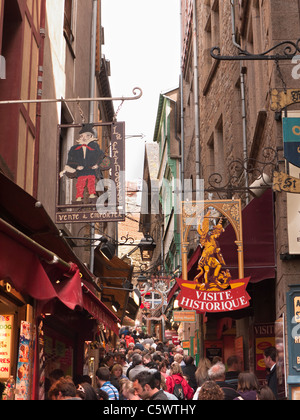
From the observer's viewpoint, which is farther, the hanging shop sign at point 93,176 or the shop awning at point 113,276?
the shop awning at point 113,276

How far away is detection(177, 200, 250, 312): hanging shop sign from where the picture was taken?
32.6ft

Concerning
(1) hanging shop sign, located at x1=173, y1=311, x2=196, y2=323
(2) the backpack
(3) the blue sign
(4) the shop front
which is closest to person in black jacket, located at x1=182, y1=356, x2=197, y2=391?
(2) the backpack

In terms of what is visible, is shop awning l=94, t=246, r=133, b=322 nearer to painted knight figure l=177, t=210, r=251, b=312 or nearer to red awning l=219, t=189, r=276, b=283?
painted knight figure l=177, t=210, r=251, b=312

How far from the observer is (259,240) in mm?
10555

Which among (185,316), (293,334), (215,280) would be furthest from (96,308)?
(185,316)

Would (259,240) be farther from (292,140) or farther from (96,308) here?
(96,308)

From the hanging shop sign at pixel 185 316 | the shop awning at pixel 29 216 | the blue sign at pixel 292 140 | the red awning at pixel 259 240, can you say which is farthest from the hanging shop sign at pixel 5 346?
the hanging shop sign at pixel 185 316

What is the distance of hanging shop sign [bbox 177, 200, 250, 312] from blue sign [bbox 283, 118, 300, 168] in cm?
243

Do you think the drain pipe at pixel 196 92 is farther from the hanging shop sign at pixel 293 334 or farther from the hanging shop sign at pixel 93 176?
the hanging shop sign at pixel 293 334

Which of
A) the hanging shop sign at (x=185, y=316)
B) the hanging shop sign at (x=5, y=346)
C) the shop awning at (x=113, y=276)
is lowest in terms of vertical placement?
the hanging shop sign at (x=5, y=346)

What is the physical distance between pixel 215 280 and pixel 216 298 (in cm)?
48

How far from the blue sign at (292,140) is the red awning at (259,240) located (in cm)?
192

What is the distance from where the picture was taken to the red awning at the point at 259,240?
10312 mm
